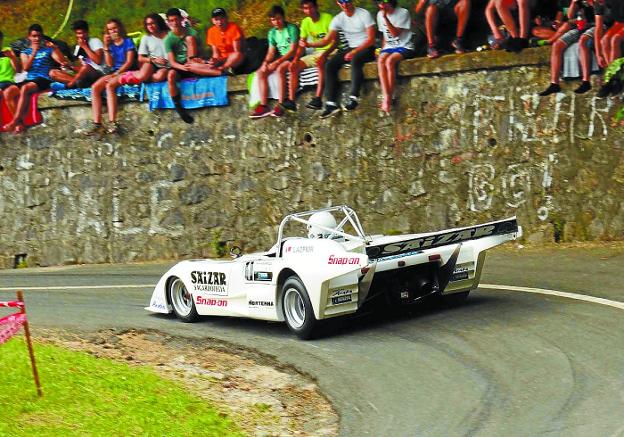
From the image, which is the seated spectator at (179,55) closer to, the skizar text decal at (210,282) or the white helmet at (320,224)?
the skizar text decal at (210,282)

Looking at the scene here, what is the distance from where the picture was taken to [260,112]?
18438 mm

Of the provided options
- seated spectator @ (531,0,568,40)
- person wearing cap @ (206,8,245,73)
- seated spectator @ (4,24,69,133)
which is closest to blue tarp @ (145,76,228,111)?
person wearing cap @ (206,8,245,73)

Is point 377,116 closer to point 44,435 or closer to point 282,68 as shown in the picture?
point 282,68

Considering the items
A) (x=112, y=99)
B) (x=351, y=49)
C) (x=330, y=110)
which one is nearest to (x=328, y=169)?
(x=330, y=110)

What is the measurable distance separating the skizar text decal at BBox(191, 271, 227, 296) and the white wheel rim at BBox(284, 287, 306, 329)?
115 cm

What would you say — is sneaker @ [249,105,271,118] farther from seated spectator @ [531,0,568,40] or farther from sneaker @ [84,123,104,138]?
seated spectator @ [531,0,568,40]

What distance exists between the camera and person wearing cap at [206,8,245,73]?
18547 mm

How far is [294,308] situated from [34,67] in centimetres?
1220

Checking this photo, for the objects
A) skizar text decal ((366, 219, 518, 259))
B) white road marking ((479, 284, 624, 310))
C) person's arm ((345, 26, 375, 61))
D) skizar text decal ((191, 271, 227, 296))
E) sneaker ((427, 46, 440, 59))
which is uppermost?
person's arm ((345, 26, 375, 61))

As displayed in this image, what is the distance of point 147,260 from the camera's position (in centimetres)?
Answer: 1973

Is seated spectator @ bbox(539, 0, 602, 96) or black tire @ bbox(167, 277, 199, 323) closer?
black tire @ bbox(167, 277, 199, 323)

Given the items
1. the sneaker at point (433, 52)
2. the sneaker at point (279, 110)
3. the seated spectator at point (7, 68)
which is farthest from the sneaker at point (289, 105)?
the seated spectator at point (7, 68)

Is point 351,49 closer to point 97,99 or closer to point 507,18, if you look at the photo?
point 507,18

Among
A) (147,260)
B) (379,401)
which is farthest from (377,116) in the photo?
(379,401)
